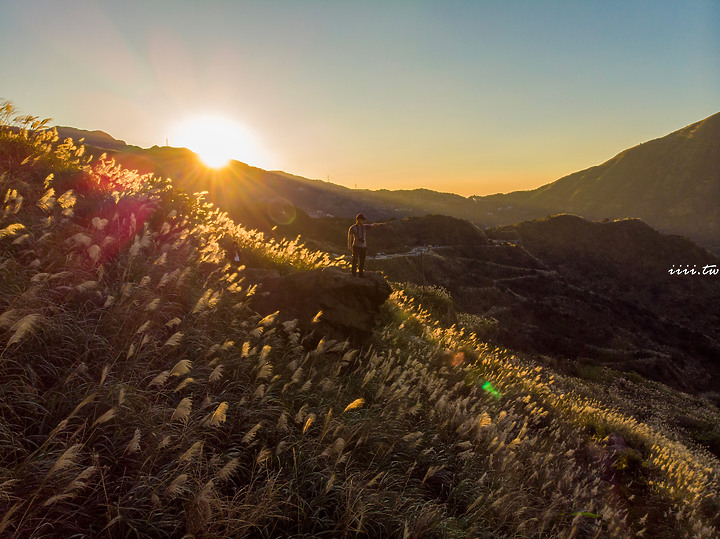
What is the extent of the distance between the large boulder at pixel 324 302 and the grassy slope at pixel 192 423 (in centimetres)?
54

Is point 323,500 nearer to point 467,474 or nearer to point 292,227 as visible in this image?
point 467,474

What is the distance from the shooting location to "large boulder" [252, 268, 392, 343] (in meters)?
6.47

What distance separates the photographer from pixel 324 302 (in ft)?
22.5

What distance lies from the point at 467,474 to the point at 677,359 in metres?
50.3

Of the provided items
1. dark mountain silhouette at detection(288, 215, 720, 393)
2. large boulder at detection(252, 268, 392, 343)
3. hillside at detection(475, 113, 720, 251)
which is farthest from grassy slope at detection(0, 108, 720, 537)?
hillside at detection(475, 113, 720, 251)

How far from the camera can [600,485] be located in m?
6.79

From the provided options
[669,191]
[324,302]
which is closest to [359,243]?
[324,302]

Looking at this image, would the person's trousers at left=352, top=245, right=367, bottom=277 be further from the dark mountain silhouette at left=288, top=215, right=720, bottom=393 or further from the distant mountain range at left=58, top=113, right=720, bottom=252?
the distant mountain range at left=58, top=113, right=720, bottom=252

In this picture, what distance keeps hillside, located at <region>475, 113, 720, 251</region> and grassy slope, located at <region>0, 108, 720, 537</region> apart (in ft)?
565

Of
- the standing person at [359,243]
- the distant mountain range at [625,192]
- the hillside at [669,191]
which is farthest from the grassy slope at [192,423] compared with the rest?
the hillside at [669,191]

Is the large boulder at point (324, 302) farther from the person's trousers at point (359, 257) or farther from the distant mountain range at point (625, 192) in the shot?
the distant mountain range at point (625, 192)

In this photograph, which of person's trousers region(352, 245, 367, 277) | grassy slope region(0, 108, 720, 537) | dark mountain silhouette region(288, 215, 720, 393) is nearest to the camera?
grassy slope region(0, 108, 720, 537)

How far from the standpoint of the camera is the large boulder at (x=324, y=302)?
647 centimetres

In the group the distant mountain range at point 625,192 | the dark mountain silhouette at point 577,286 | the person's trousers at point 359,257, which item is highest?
the distant mountain range at point 625,192
